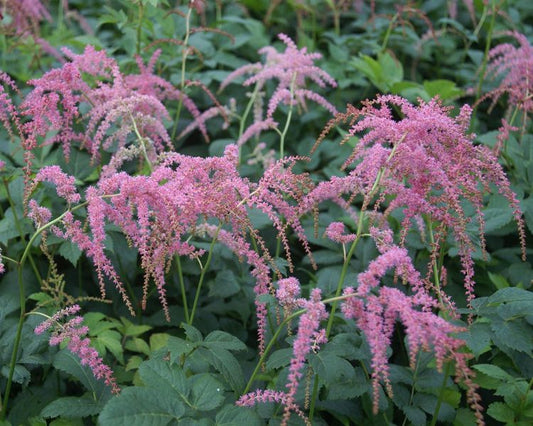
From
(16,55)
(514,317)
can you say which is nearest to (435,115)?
(514,317)

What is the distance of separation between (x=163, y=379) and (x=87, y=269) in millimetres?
1630

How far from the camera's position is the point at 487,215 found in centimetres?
322

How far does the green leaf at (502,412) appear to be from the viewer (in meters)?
2.52

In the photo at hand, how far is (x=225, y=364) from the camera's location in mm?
2332

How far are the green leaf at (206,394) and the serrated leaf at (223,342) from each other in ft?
0.48

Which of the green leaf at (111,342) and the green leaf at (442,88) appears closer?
the green leaf at (111,342)

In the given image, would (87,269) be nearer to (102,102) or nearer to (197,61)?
(102,102)

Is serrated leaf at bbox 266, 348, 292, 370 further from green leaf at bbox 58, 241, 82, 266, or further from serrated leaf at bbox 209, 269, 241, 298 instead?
green leaf at bbox 58, 241, 82, 266

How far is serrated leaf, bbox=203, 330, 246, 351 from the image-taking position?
236 centimetres

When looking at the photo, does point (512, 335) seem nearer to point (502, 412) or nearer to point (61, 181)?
point (502, 412)

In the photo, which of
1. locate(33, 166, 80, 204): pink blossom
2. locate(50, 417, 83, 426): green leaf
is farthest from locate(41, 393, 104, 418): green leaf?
locate(33, 166, 80, 204): pink blossom

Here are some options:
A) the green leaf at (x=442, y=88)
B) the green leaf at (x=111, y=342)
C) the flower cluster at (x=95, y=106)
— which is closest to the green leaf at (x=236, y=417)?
the green leaf at (x=111, y=342)

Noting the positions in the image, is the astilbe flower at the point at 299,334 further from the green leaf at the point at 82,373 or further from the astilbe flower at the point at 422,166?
the green leaf at the point at 82,373

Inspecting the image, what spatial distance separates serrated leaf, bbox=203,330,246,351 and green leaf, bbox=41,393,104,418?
487 millimetres
